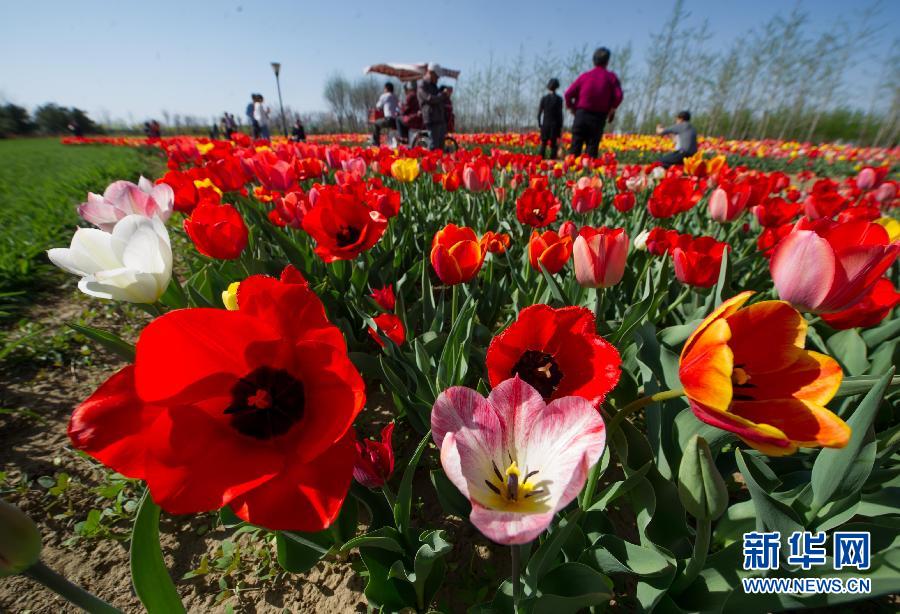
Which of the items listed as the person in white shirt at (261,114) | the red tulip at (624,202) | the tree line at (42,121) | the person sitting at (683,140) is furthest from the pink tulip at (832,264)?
the tree line at (42,121)

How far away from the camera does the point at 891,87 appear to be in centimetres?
2066

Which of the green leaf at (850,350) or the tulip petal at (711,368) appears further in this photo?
the green leaf at (850,350)

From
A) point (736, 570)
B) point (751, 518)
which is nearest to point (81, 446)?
point (736, 570)

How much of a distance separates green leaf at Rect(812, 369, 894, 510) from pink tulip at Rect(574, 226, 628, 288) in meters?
0.63

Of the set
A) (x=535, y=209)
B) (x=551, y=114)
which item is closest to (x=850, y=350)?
(x=535, y=209)

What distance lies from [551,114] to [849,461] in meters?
9.11

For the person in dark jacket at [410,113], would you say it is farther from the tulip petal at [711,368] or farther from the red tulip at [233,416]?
the tulip petal at [711,368]

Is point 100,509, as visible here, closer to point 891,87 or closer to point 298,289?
point 298,289

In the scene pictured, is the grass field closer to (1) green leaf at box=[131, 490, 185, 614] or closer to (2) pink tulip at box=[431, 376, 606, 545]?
(1) green leaf at box=[131, 490, 185, 614]

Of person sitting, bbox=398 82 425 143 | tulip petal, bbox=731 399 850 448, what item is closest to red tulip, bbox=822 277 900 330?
tulip petal, bbox=731 399 850 448

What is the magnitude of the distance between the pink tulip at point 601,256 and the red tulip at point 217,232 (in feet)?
3.97

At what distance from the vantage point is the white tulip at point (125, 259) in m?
0.95

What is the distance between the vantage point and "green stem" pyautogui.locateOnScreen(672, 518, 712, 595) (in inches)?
30.4

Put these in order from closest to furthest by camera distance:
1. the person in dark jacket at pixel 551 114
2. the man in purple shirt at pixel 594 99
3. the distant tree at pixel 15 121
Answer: the man in purple shirt at pixel 594 99, the person in dark jacket at pixel 551 114, the distant tree at pixel 15 121
